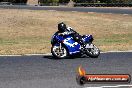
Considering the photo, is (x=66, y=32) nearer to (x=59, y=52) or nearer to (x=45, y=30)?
(x=59, y=52)

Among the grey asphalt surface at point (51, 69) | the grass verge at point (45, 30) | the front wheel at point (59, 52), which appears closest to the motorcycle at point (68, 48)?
the front wheel at point (59, 52)

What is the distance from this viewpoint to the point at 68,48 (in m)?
16.2

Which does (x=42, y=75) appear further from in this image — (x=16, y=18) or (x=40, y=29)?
(x=16, y=18)

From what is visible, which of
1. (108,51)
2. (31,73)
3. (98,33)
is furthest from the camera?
(98,33)

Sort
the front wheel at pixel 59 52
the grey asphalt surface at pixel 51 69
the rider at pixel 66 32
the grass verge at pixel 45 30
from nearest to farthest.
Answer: the grey asphalt surface at pixel 51 69 → the front wheel at pixel 59 52 → the rider at pixel 66 32 → the grass verge at pixel 45 30

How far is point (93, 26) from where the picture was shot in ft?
117

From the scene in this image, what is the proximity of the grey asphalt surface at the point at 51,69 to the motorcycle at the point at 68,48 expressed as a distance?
266 millimetres

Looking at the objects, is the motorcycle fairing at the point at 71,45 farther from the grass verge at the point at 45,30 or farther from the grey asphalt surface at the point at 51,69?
the grass verge at the point at 45,30

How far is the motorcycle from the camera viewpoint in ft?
52.7

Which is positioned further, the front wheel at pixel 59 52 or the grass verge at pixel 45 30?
the grass verge at pixel 45 30

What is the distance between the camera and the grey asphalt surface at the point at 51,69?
35.7ft

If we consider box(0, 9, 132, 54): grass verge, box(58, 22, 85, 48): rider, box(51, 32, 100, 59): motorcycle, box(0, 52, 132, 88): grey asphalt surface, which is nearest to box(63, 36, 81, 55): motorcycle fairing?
box(51, 32, 100, 59): motorcycle

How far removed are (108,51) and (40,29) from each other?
14536 millimetres

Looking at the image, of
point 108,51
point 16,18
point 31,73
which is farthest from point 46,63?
point 16,18
